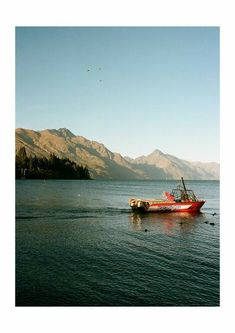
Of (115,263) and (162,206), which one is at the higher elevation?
(162,206)

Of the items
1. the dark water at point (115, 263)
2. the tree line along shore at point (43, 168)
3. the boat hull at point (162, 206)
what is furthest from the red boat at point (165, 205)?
the tree line along shore at point (43, 168)

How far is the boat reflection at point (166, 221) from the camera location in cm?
Result: 3556

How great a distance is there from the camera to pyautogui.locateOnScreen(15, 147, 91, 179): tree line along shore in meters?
121

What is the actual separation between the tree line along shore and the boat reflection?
82842 millimetres

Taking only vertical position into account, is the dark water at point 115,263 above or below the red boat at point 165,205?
below

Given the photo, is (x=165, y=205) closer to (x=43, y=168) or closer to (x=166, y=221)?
(x=166, y=221)

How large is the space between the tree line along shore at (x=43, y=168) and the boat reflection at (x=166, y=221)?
8284cm

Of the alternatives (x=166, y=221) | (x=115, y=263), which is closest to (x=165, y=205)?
(x=166, y=221)

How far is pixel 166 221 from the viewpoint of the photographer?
40.6m

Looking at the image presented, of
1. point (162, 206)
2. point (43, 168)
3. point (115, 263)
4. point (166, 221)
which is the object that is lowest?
point (115, 263)

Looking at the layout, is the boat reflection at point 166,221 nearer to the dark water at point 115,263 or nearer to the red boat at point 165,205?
the dark water at point 115,263

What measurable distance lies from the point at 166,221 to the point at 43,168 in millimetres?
101177
